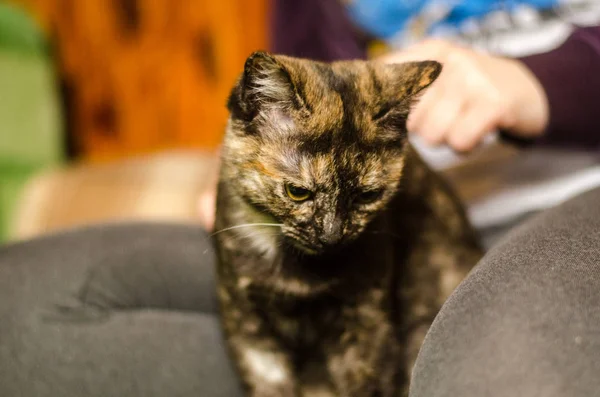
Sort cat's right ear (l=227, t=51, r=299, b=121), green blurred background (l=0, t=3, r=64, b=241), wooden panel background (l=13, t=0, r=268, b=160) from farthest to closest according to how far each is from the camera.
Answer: wooden panel background (l=13, t=0, r=268, b=160), green blurred background (l=0, t=3, r=64, b=241), cat's right ear (l=227, t=51, r=299, b=121)

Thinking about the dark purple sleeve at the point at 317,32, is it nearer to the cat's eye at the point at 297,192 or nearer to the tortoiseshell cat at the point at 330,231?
the tortoiseshell cat at the point at 330,231

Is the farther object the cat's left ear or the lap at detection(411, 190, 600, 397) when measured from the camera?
the cat's left ear

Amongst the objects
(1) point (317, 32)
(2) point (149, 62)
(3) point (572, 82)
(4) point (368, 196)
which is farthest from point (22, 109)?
(3) point (572, 82)

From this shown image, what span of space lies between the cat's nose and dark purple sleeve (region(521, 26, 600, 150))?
0.51 metres

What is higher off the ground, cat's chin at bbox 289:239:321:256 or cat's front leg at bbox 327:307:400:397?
cat's chin at bbox 289:239:321:256

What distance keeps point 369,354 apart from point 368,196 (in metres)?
0.25

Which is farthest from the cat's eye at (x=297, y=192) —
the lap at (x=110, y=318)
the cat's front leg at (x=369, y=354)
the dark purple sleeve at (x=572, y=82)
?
the dark purple sleeve at (x=572, y=82)

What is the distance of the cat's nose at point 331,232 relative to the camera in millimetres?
724

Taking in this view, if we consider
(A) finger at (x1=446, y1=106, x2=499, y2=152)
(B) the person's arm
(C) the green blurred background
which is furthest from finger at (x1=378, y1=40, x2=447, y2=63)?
(C) the green blurred background

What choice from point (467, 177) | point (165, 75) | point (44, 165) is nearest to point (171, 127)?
point (165, 75)

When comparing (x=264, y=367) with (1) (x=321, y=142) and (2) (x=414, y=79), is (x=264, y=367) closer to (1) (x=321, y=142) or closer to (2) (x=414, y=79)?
(1) (x=321, y=142)

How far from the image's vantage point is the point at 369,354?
2.75 ft

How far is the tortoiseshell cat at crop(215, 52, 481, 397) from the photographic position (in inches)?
28.7

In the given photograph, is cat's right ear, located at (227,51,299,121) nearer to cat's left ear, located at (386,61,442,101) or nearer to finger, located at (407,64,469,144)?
cat's left ear, located at (386,61,442,101)
